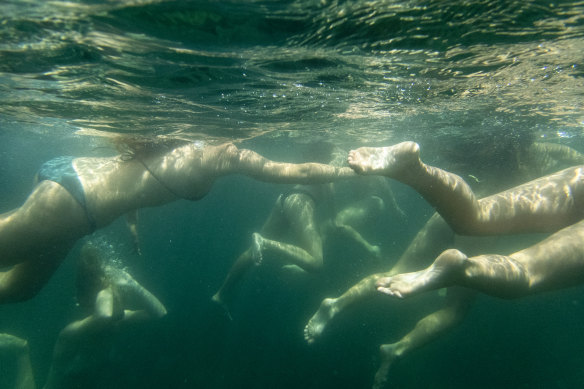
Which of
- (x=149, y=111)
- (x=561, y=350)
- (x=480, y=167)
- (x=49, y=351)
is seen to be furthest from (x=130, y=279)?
(x=561, y=350)

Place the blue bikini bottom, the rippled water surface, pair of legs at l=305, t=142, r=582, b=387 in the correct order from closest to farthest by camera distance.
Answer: pair of legs at l=305, t=142, r=582, b=387, the rippled water surface, the blue bikini bottom

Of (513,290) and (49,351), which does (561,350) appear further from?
(49,351)

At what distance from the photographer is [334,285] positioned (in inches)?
535

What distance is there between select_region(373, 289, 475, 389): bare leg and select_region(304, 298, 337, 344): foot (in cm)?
162

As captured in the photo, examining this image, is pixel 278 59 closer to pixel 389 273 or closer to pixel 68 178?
pixel 68 178

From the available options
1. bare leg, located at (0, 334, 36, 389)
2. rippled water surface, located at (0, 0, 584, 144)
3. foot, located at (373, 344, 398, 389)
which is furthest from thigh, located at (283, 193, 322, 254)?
bare leg, located at (0, 334, 36, 389)

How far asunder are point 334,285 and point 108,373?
358 inches

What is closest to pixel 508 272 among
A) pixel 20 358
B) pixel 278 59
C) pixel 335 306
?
pixel 335 306

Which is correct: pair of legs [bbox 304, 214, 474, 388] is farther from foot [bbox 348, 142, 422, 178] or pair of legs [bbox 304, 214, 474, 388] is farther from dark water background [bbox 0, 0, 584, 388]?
foot [bbox 348, 142, 422, 178]

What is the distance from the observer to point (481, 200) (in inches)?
189

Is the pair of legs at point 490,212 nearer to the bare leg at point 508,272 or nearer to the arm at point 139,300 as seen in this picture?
the bare leg at point 508,272

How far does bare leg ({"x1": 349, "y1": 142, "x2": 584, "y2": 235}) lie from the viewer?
4.07 meters

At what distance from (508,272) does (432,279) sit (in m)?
0.95

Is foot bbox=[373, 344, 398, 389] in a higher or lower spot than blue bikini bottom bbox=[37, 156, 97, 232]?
lower
